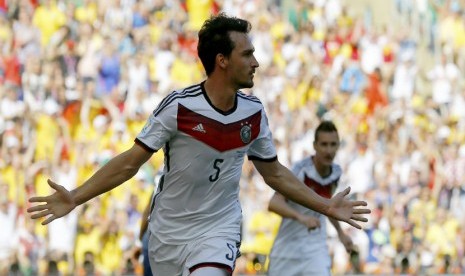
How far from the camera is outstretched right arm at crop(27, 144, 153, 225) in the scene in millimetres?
7586

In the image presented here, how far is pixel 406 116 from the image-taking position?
20047mm

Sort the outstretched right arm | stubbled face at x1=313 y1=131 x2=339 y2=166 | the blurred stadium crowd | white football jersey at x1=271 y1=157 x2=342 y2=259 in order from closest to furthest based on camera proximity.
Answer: the outstretched right arm, stubbled face at x1=313 y1=131 x2=339 y2=166, white football jersey at x1=271 y1=157 x2=342 y2=259, the blurred stadium crowd

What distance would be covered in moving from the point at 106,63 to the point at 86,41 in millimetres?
506

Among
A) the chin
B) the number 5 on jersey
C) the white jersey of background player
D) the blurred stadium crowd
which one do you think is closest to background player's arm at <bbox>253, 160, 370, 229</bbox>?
the number 5 on jersey

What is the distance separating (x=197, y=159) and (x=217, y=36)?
800 millimetres

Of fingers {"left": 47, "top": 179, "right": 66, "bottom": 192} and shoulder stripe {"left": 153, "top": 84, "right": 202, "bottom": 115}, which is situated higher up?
shoulder stripe {"left": 153, "top": 84, "right": 202, "bottom": 115}

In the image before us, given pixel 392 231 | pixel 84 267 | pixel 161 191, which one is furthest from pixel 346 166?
pixel 161 191

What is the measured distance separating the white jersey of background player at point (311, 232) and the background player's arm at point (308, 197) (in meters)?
3.07

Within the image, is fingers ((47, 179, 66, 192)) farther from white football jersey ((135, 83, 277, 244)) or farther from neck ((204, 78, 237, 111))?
neck ((204, 78, 237, 111))

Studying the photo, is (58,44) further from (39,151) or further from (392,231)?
(392,231)

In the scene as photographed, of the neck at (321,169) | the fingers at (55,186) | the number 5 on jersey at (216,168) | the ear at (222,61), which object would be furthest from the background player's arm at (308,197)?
the neck at (321,169)

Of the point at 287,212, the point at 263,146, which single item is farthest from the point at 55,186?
the point at 287,212

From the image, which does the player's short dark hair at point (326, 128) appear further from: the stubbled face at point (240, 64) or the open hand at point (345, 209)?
the stubbled face at point (240, 64)

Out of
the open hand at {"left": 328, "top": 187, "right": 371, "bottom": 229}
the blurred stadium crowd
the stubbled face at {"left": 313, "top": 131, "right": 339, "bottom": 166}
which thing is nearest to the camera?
the open hand at {"left": 328, "top": 187, "right": 371, "bottom": 229}
